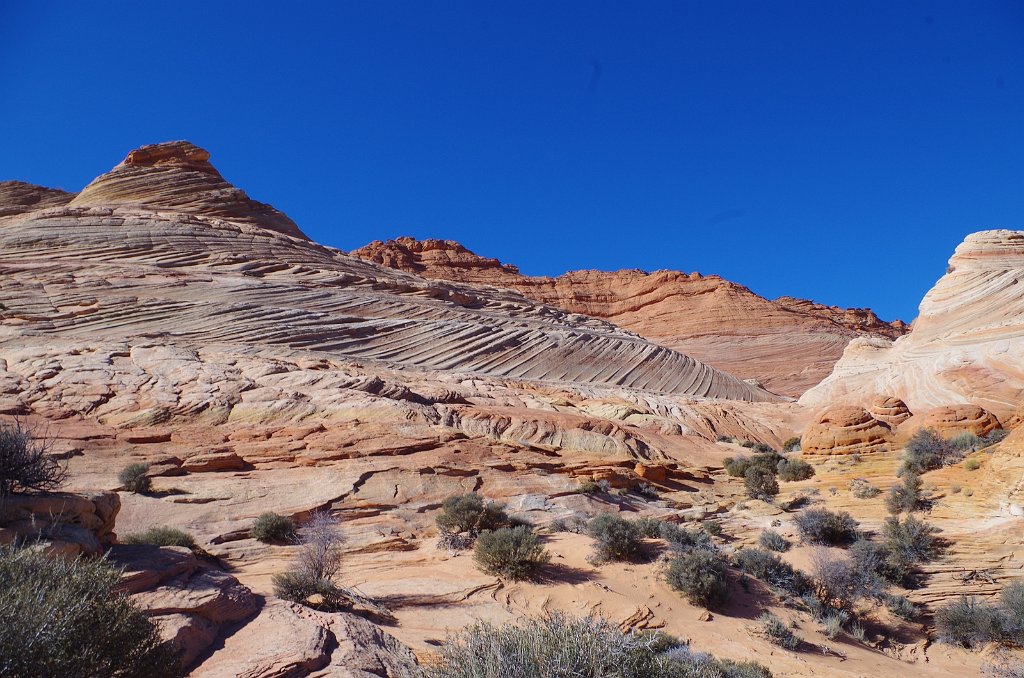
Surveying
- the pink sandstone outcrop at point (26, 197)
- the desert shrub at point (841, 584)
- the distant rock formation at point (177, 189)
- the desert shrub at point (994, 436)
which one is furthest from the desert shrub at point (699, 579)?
the pink sandstone outcrop at point (26, 197)

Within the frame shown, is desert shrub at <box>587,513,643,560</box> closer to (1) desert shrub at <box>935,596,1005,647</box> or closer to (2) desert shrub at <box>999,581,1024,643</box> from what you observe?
(1) desert shrub at <box>935,596,1005,647</box>

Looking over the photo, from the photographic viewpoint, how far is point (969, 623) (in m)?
7.48

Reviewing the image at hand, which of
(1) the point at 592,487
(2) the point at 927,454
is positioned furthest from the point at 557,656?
(2) the point at 927,454

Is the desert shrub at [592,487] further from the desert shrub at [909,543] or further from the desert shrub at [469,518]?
the desert shrub at [909,543]

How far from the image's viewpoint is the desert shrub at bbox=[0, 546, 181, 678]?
3178 mm

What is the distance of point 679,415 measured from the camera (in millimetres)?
25406

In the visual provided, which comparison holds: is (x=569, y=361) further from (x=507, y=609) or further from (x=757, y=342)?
(x=757, y=342)

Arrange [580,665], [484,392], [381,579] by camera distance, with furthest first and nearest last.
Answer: [484,392] < [381,579] < [580,665]

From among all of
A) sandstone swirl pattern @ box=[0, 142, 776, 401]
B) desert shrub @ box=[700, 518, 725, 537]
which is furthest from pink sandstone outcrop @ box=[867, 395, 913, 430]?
sandstone swirl pattern @ box=[0, 142, 776, 401]

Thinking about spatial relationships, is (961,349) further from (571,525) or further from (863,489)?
(571,525)

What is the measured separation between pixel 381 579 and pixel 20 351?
646 inches

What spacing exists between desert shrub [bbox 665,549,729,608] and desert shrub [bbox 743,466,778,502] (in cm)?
482

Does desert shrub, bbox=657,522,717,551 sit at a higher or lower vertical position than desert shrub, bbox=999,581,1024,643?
higher

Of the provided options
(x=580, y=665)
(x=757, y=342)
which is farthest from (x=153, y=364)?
(x=757, y=342)
